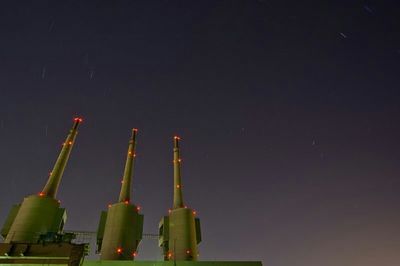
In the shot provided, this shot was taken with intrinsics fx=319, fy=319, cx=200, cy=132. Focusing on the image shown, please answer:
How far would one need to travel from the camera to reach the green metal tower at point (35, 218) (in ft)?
94.0

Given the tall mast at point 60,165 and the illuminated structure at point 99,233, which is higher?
the tall mast at point 60,165


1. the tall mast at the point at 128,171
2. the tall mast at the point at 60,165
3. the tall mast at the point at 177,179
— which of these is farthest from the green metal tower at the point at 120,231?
the tall mast at the point at 60,165

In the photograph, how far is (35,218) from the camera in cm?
2981

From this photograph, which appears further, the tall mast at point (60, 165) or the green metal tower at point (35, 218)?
the tall mast at point (60, 165)

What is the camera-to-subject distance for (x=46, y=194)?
33125 millimetres

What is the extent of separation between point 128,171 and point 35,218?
46.6 feet

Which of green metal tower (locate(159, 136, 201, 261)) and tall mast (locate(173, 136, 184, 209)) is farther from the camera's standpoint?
tall mast (locate(173, 136, 184, 209))

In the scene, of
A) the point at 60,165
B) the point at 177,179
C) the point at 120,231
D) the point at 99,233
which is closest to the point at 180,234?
the point at 120,231

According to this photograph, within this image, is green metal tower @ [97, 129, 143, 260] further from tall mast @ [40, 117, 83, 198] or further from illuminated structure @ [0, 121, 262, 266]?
tall mast @ [40, 117, 83, 198]

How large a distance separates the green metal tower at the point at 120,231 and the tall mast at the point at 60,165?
20.6ft

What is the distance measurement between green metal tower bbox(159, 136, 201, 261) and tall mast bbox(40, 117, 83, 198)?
42.3 feet

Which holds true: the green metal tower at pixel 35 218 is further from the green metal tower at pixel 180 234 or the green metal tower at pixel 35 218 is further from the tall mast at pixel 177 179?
the tall mast at pixel 177 179

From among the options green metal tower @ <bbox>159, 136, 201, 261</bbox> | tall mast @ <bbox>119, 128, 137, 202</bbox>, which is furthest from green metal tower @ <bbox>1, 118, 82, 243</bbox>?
green metal tower @ <bbox>159, 136, 201, 261</bbox>

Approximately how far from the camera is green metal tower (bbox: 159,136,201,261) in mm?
34341
